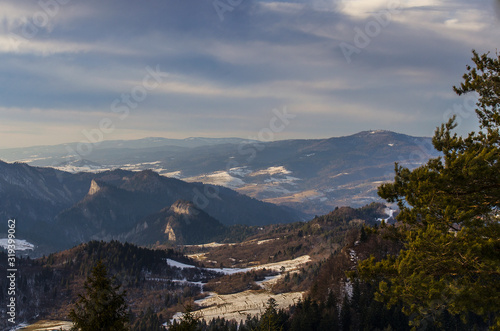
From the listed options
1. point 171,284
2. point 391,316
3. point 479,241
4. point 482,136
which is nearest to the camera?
point 479,241

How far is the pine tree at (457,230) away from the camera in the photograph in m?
19.4

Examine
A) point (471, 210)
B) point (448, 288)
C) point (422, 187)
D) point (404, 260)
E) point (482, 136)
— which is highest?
point (482, 136)

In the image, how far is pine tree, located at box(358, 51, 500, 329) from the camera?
1938 centimetres

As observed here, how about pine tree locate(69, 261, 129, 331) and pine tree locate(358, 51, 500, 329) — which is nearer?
pine tree locate(358, 51, 500, 329)

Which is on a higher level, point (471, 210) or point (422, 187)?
point (422, 187)

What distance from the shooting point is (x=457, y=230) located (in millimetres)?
20875

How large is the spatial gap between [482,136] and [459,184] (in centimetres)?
426

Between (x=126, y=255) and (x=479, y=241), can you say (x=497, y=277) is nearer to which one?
(x=479, y=241)

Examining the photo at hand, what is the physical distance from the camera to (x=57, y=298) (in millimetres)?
139625

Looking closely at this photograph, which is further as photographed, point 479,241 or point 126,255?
point 126,255

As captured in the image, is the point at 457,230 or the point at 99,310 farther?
the point at 99,310

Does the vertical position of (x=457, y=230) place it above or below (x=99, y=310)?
above

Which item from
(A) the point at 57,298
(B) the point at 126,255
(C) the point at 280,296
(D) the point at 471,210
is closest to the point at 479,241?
(D) the point at 471,210

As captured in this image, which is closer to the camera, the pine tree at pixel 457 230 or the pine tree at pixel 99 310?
the pine tree at pixel 457 230
